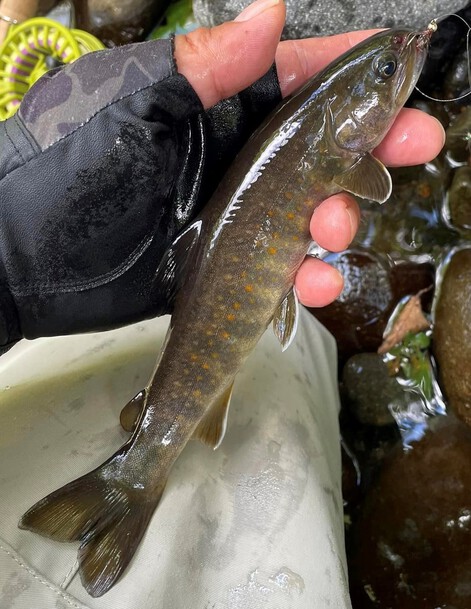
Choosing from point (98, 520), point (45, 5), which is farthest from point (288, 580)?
point (45, 5)

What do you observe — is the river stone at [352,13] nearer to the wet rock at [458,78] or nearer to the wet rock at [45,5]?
the wet rock at [458,78]

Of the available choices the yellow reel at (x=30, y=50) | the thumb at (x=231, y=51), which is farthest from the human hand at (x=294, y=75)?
the yellow reel at (x=30, y=50)

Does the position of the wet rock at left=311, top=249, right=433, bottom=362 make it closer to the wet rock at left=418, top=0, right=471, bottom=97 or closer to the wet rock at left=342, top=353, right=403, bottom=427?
the wet rock at left=342, top=353, right=403, bottom=427

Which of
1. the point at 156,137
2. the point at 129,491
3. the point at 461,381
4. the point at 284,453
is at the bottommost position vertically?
the point at 461,381

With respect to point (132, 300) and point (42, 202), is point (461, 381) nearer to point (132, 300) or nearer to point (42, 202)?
point (132, 300)

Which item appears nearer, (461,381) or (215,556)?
(215,556)

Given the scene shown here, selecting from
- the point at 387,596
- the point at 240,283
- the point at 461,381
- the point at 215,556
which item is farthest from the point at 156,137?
the point at 387,596
